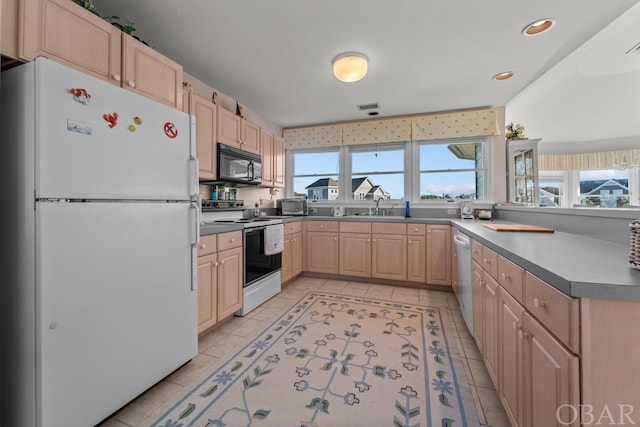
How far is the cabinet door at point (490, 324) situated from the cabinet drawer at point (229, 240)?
6.48ft

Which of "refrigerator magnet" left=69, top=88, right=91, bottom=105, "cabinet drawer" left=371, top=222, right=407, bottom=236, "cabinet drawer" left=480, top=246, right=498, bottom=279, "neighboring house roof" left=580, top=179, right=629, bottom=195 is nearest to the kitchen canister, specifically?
"cabinet drawer" left=480, top=246, right=498, bottom=279

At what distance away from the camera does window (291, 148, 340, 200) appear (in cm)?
445

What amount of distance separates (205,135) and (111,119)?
4.04ft

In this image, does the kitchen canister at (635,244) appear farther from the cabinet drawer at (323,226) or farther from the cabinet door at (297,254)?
the cabinet door at (297,254)

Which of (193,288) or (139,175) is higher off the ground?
(139,175)

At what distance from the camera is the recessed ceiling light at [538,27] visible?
73.9 inches

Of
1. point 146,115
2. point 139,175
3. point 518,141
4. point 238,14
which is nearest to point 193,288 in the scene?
point 139,175

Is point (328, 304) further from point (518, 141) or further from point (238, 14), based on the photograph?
point (518, 141)

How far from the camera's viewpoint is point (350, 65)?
7.51 ft

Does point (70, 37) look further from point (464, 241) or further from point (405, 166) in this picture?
point (405, 166)

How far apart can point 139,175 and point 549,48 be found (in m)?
3.30

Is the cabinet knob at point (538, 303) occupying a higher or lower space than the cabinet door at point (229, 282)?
higher

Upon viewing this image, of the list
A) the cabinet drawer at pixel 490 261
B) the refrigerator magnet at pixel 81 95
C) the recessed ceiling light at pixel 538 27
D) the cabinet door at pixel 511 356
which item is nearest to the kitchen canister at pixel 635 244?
the cabinet door at pixel 511 356

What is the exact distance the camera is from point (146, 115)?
1424mm
